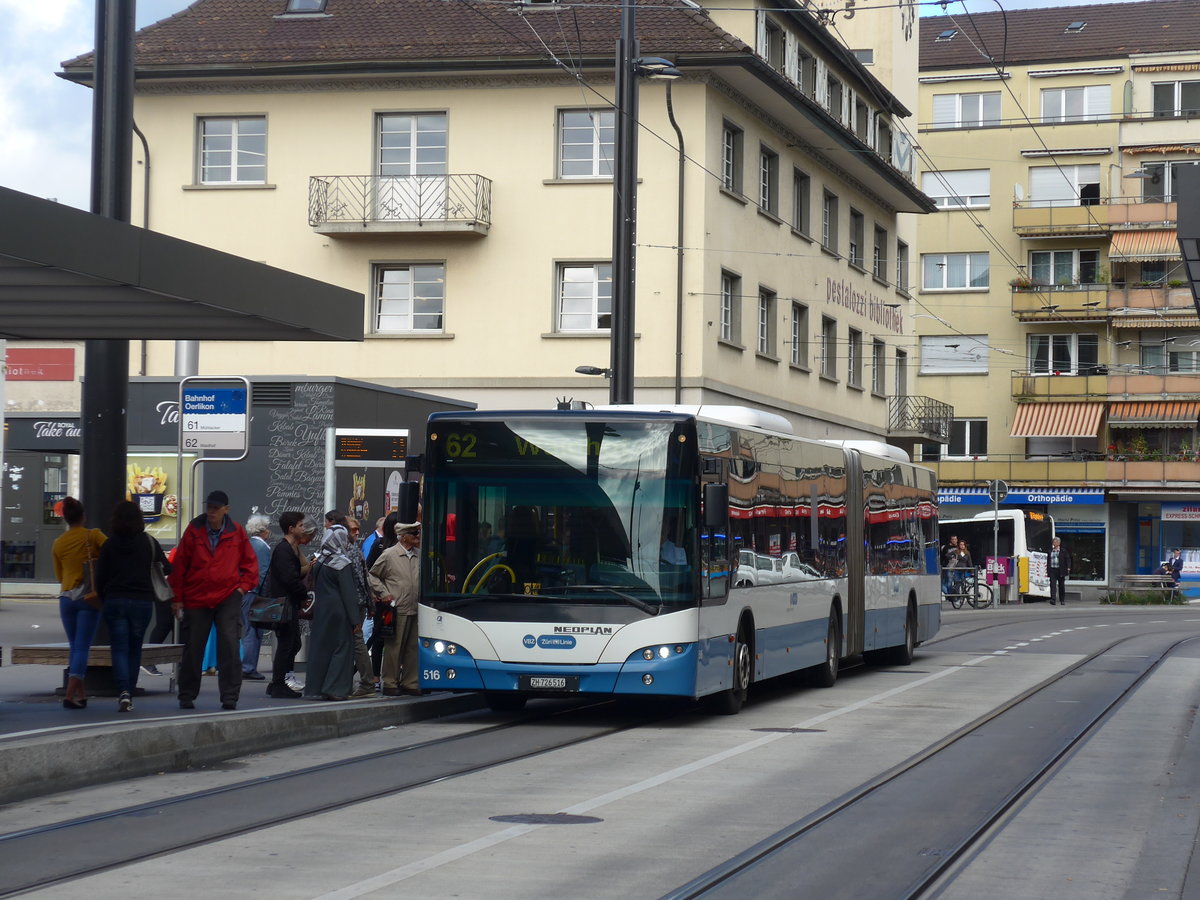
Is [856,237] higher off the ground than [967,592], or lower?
higher

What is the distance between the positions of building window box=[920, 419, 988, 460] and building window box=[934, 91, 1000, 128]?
35.3 feet

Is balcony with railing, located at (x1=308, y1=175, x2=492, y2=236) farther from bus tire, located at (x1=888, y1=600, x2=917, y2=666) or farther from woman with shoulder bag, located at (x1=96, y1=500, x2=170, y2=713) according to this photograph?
woman with shoulder bag, located at (x1=96, y1=500, x2=170, y2=713)

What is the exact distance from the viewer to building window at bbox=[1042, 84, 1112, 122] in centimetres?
6525

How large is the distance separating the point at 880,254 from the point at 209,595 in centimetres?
3600

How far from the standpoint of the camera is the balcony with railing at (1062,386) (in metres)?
63.0

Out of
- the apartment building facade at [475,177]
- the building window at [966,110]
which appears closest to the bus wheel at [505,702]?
the apartment building facade at [475,177]

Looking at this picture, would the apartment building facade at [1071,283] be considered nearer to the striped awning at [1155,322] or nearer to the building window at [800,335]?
the striped awning at [1155,322]

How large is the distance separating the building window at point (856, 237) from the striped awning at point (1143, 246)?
2104 cm

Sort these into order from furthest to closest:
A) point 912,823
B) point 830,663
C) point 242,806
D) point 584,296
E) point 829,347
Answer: point 829,347
point 584,296
point 830,663
point 242,806
point 912,823

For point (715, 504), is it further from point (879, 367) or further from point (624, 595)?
point (879, 367)

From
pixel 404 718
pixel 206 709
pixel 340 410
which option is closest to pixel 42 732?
pixel 206 709

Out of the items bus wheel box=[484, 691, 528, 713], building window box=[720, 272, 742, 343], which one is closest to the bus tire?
bus wheel box=[484, 691, 528, 713]

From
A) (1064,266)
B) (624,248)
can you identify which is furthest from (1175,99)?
(624,248)

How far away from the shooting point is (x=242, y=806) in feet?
33.0
